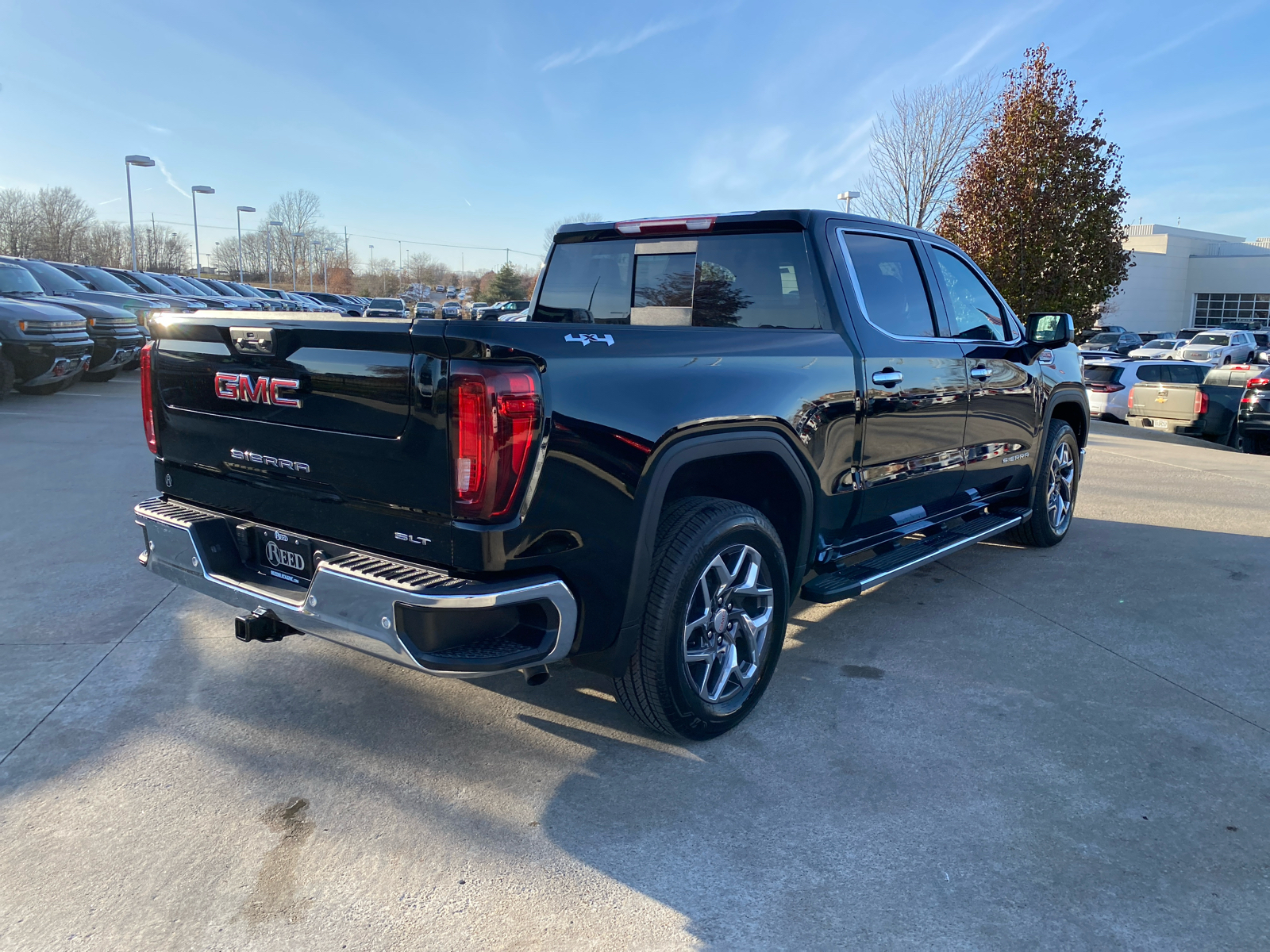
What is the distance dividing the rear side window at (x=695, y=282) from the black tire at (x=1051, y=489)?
2.70m

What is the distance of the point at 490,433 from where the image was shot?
8.20 ft

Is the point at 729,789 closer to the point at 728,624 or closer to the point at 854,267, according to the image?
the point at 728,624

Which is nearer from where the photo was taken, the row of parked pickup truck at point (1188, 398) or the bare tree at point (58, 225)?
the row of parked pickup truck at point (1188, 398)

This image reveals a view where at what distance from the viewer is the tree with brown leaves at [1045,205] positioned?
54.3 feet

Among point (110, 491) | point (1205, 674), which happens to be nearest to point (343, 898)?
point (1205, 674)

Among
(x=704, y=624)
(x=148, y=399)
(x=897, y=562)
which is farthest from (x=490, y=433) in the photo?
(x=897, y=562)

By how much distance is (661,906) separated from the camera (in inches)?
95.9

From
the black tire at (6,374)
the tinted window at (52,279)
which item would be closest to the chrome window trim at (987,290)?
the black tire at (6,374)

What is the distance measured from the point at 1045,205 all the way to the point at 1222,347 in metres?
21.2

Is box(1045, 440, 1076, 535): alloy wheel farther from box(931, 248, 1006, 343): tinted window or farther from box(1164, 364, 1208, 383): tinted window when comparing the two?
box(1164, 364, 1208, 383): tinted window

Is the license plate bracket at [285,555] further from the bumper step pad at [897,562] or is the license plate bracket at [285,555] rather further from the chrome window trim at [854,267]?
the chrome window trim at [854,267]

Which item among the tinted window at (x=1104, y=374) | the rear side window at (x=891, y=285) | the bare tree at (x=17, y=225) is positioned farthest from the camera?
the bare tree at (x=17, y=225)

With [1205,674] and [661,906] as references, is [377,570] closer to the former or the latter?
[661,906]

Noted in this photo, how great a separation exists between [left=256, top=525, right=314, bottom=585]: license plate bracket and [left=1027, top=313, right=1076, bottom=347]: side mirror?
419cm
